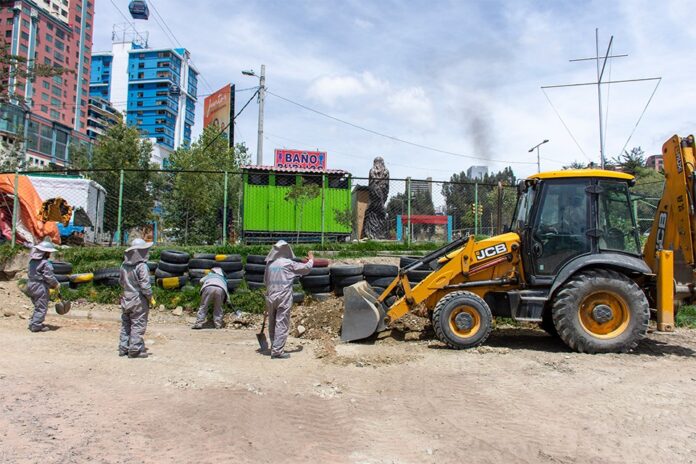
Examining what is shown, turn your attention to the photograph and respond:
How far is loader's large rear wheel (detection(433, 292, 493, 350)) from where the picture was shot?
7.36 metres

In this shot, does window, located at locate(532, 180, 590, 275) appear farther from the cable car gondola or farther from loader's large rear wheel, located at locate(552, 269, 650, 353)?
the cable car gondola

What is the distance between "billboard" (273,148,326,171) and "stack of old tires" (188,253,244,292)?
22114 millimetres

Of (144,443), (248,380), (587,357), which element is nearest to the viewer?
(144,443)

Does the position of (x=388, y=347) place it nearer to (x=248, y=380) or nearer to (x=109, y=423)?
(x=248, y=380)

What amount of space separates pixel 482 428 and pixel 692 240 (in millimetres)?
5161

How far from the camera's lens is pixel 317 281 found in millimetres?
10477

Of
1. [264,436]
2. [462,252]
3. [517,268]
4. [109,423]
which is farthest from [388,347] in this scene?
[109,423]

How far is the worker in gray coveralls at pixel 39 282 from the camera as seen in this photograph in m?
8.65

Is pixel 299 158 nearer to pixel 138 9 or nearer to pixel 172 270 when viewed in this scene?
pixel 172 270

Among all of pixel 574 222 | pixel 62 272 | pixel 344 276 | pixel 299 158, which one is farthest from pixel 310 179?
pixel 299 158

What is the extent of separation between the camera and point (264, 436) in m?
4.22

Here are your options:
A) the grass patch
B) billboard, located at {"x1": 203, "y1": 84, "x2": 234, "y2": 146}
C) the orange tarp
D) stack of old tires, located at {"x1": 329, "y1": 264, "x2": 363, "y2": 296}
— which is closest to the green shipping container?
stack of old tires, located at {"x1": 329, "y1": 264, "x2": 363, "y2": 296}

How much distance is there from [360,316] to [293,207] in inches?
370

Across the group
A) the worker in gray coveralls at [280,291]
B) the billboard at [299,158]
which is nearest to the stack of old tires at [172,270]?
the worker in gray coveralls at [280,291]
